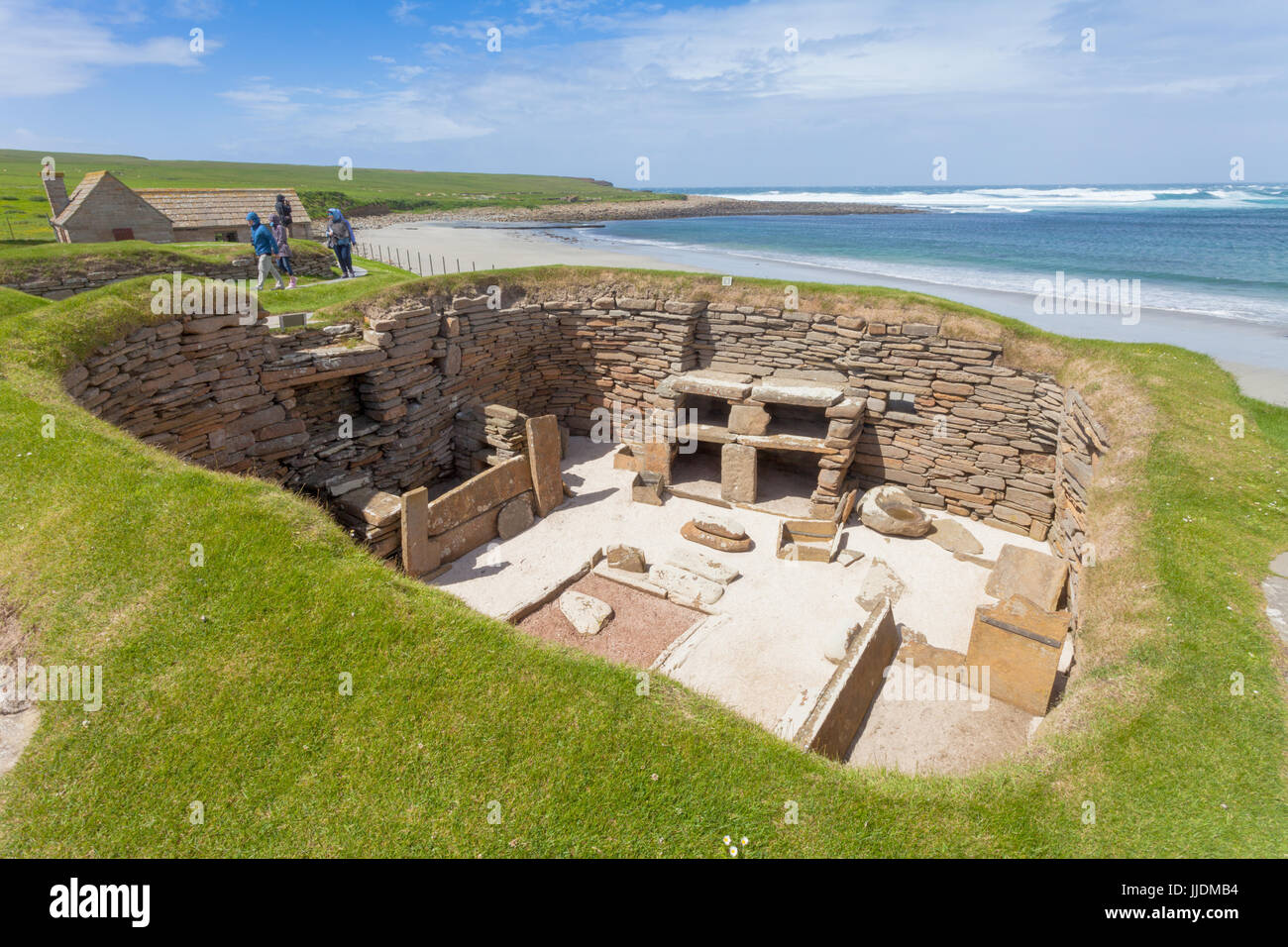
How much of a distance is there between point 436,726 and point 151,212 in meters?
21.9

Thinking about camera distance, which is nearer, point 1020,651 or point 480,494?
point 1020,651

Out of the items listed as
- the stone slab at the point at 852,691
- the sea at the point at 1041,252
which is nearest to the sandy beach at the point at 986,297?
the sea at the point at 1041,252

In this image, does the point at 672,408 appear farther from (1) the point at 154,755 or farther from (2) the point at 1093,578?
(1) the point at 154,755

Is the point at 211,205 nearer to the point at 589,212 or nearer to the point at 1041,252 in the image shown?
the point at 1041,252

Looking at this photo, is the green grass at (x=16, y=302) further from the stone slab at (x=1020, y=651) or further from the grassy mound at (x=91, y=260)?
the stone slab at (x=1020, y=651)

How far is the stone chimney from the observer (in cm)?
1784

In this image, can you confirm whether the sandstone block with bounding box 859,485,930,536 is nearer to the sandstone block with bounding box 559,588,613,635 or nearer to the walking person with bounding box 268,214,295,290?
the sandstone block with bounding box 559,588,613,635

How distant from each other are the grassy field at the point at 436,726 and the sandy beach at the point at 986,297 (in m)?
10.0

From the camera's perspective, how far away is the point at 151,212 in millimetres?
18594

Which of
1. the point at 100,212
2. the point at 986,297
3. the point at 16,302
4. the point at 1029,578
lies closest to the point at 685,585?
the point at 1029,578

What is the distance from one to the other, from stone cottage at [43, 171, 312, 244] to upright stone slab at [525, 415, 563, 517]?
14.3 m

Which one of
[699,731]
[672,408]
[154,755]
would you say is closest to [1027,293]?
[672,408]

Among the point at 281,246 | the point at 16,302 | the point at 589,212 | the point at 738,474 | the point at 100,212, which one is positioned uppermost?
the point at 589,212

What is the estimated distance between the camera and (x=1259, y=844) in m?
3.63
